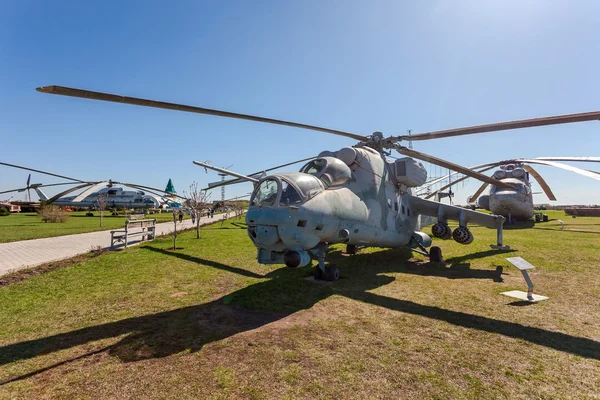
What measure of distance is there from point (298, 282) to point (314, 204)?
285 centimetres

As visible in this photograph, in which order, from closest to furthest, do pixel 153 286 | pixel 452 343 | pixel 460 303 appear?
pixel 452 343, pixel 460 303, pixel 153 286

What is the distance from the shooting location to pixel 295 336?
526 centimetres

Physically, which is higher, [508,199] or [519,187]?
[519,187]

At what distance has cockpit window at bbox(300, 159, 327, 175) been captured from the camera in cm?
878

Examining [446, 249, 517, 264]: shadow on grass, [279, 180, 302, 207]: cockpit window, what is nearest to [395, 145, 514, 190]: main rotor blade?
[446, 249, 517, 264]: shadow on grass

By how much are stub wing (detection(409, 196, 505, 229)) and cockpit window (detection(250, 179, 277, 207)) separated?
24.4 ft

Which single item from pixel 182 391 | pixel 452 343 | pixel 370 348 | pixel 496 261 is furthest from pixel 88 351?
pixel 496 261

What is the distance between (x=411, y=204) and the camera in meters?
12.6

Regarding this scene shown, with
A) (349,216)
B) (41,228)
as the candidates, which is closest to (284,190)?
(349,216)

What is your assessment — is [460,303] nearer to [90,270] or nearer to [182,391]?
[182,391]

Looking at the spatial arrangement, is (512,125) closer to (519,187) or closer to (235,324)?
(235,324)

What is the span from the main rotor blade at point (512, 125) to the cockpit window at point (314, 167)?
346cm

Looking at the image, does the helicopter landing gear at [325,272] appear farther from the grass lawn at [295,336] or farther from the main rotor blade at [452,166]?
the main rotor blade at [452,166]

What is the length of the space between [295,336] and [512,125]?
278 inches
